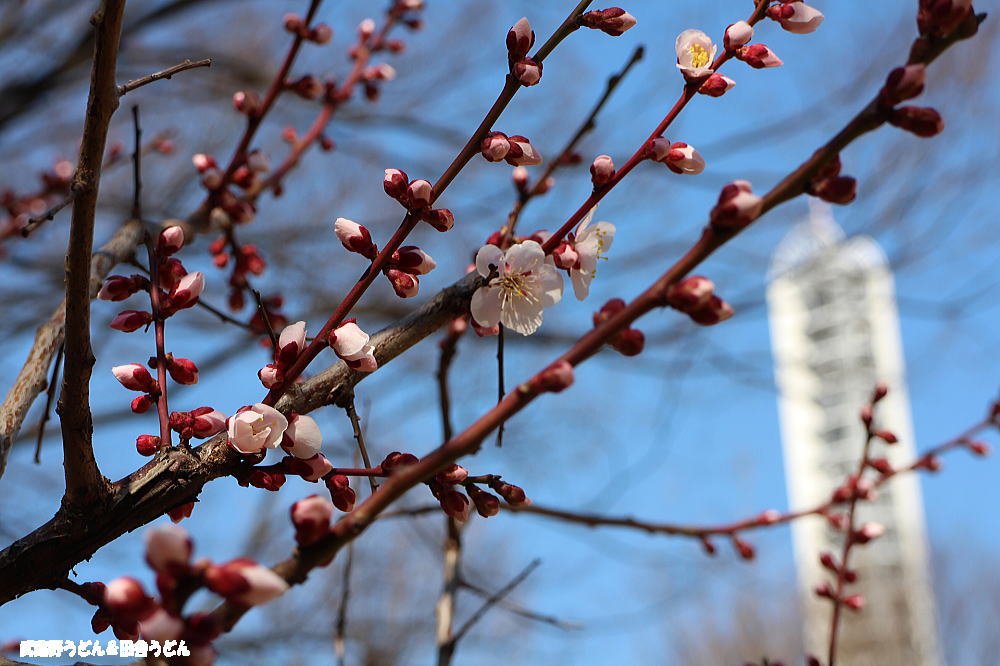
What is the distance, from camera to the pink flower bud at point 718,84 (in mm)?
1187

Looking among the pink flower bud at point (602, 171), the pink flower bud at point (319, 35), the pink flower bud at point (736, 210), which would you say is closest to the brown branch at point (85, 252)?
the pink flower bud at point (602, 171)

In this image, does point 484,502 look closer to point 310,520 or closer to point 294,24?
point 310,520

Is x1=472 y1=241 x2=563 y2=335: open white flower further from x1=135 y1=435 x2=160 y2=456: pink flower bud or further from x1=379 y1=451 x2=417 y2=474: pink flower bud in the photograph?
x1=135 y1=435 x2=160 y2=456: pink flower bud

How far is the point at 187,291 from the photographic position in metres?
1.23

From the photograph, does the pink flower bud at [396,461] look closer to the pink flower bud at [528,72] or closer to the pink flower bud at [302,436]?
the pink flower bud at [302,436]

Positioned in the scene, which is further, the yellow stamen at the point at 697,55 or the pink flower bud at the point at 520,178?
the pink flower bud at the point at 520,178

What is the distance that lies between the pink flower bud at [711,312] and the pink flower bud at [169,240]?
2.73 ft

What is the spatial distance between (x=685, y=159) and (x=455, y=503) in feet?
1.83

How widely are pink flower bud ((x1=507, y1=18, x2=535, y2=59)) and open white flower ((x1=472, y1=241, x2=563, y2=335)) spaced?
10.4 inches

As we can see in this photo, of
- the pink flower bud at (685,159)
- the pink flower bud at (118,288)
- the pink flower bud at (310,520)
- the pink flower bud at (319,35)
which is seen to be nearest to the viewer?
the pink flower bud at (310,520)

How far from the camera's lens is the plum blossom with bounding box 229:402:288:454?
1052 mm

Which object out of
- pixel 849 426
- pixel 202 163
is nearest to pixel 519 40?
pixel 202 163

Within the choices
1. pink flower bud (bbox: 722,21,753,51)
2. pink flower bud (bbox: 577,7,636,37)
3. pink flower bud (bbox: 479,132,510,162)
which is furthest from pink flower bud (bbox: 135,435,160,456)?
pink flower bud (bbox: 722,21,753,51)

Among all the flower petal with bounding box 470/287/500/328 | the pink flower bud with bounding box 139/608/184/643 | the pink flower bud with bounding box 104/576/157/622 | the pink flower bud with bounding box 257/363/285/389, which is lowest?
the pink flower bud with bounding box 139/608/184/643
